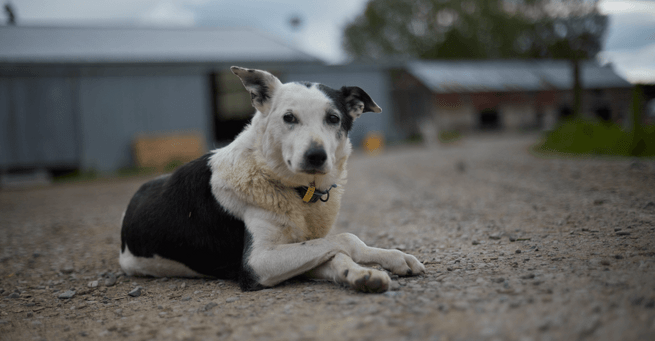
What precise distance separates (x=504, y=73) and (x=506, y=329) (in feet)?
98.7

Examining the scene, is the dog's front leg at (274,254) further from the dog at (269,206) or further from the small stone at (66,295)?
the small stone at (66,295)

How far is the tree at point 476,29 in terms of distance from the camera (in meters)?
39.7

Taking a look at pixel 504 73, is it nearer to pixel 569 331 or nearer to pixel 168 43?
pixel 168 43

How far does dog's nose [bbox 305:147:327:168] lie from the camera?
2824mm

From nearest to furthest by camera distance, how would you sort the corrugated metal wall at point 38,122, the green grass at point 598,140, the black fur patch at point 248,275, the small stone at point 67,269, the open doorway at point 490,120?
the black fur patch at point 248,275
the small stone at point 67,269
the green grass at point 598,140
the corrugated metal wall at point 38,122
the open doorway at point 490,120

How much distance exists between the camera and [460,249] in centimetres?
381

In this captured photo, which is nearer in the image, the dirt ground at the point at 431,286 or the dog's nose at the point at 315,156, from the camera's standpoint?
the dirt ground at the point at 431,286

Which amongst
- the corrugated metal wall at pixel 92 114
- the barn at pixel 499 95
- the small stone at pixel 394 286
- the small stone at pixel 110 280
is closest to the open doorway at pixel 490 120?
the barn at pixel 499 95

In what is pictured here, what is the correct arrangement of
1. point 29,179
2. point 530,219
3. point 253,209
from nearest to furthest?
point 253,209 < point 530,219 < point 29,179

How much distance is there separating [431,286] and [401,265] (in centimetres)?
31

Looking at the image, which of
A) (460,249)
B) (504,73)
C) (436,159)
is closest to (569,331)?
(460,249)

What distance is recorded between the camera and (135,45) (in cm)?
1803

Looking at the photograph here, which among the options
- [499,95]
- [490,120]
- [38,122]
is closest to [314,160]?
[38,122]

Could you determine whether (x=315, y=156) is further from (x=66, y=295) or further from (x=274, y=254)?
(x=66, y=295)
